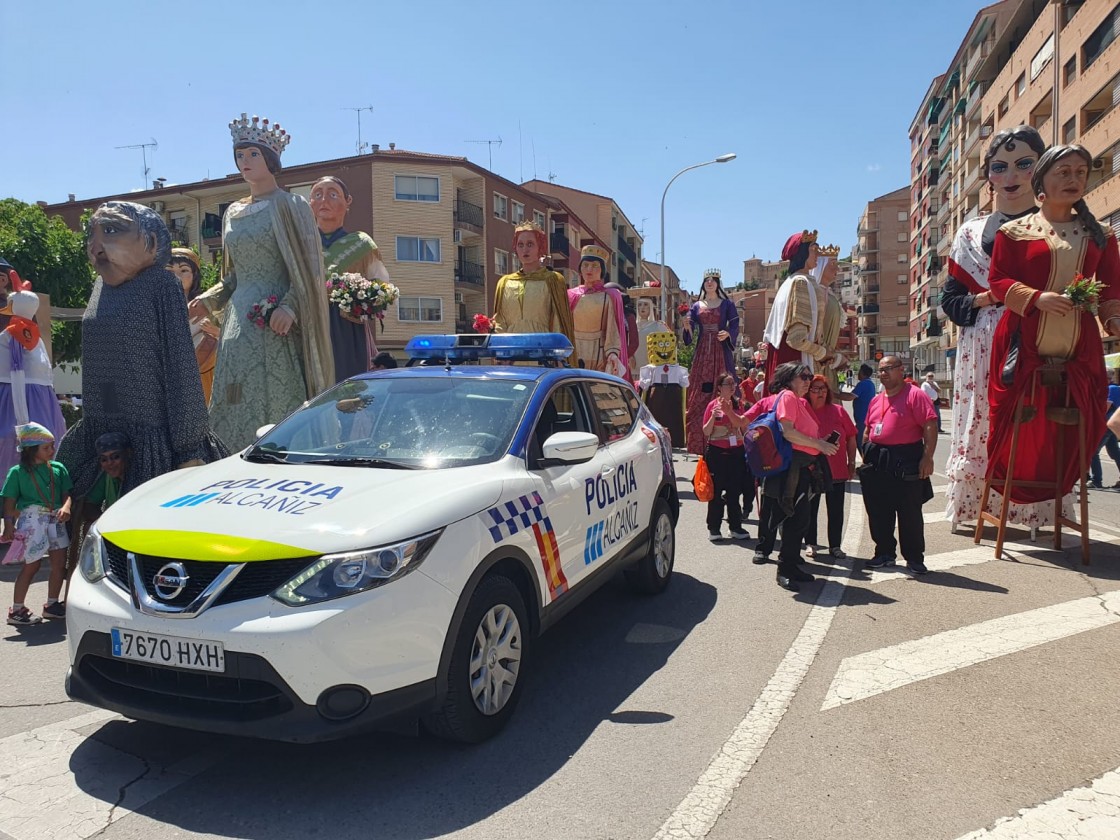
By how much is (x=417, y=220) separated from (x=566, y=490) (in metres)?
38.2

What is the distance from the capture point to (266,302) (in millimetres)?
6719

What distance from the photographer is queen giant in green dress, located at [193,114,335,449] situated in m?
6.76

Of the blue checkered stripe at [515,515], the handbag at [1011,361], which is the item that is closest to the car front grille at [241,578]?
the blue checkered stripe at [515,515]

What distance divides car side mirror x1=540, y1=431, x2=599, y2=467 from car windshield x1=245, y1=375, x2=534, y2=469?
20 cm

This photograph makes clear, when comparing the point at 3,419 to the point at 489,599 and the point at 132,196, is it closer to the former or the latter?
the point at 489,599

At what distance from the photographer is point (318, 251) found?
6.86 m

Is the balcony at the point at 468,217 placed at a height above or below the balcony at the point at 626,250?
below

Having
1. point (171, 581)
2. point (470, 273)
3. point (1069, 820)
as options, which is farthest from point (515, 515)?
point (470, 273)

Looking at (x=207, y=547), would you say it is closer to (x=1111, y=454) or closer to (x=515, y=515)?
(x=515, y=515)

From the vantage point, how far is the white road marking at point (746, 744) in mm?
2729

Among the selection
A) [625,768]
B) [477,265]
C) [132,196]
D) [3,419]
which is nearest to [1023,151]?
[625,768]

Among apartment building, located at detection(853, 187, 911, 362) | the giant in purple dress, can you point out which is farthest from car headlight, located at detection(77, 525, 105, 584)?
apartment building, located at detection(853, 187, 911, 362)

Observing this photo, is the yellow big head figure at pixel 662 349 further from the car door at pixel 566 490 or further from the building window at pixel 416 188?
the building window at pixel 416 188

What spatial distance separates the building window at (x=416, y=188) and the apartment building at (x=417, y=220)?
0.16 ft
